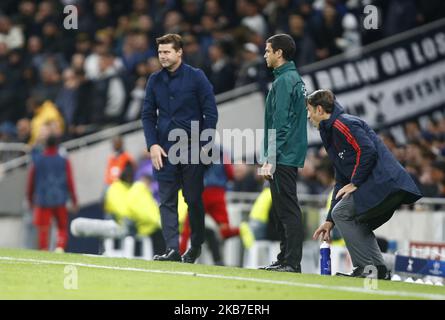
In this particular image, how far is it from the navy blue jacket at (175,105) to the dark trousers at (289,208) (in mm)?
997

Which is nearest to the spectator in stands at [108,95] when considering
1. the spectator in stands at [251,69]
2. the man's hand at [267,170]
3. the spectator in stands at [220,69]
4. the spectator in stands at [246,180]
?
the spectator in stands at [220,69]

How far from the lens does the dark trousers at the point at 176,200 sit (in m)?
11.8

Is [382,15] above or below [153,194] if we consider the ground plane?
above

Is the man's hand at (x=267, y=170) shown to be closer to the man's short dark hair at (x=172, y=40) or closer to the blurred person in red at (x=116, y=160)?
the man's short dark hair at (x=172, y=40)

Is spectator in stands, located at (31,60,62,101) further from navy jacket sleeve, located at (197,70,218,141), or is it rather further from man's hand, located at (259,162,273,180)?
man's hand, located at (259,162,273,180)

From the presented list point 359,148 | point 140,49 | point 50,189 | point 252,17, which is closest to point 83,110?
point 140,49

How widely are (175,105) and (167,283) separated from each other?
9.15ft

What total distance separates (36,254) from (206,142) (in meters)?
1.91

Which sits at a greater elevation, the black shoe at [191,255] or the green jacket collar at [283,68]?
the green jacket collar at [283,68]

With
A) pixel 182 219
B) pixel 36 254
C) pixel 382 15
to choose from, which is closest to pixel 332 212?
pixel 36 254

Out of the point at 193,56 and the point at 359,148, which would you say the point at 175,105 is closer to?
the point at 359,148

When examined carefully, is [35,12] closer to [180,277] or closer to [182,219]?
[182,219]

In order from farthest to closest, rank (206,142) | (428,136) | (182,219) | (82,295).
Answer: (428,136) < (182,219) < (206,142) < (82,295)

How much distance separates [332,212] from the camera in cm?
1103
